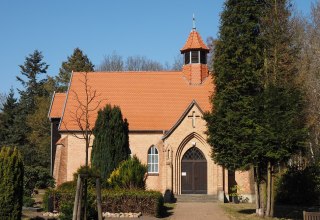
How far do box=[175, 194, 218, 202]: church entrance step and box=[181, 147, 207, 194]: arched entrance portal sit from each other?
36.3 inches

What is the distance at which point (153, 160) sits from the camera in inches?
1300

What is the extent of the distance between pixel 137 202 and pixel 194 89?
1499 centimetres

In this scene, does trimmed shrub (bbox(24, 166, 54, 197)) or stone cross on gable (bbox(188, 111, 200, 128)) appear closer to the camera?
trimmed shrub (bbox(24, 166, 54, 197))

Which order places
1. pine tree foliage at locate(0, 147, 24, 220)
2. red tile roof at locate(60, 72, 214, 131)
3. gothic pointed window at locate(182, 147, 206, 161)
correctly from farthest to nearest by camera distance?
red tile roof at locate(60, 72, 214, 131) → gothic pointed window at locate(182, 147, 206, 161) → pine tree foliage at locate(0, 147, 24, 220)

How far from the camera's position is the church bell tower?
117 ft

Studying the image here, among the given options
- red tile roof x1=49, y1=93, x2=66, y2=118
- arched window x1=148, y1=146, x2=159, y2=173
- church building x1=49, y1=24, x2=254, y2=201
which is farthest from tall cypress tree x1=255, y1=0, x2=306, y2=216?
red tile roof x1=49, y1=93, x2=66, y2=118

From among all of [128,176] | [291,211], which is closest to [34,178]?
[128,176]

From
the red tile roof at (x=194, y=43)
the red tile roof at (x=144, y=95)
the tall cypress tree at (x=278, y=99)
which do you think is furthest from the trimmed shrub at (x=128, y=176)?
the red tile roof at (x=194, y=43)

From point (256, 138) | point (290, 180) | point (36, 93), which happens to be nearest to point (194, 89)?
point (290, 180)

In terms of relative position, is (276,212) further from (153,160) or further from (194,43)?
(194,43)

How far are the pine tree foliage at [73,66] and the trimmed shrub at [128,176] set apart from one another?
3423cm

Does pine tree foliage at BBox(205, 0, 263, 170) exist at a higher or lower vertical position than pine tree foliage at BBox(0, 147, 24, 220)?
higher

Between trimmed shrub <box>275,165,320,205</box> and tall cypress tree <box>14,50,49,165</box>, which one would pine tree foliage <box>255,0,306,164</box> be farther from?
tall cypress tree <box>14,50,49,165</box>

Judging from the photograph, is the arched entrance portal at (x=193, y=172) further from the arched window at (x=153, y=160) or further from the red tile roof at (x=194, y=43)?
the red tile roof at (x=194, y=43)
